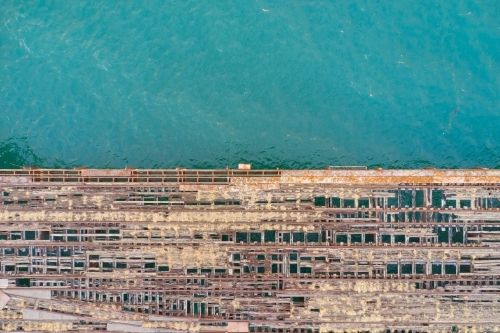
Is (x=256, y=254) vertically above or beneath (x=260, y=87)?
beneath

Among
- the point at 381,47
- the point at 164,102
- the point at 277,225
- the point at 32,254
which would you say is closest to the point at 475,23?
the point at 381,47

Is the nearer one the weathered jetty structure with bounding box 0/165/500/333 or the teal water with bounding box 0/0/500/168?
the weathered jetty structure with bounding box 0/165/500/333

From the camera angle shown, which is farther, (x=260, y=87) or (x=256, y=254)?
(x=260, y=87)

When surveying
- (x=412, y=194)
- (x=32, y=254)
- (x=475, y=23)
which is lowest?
(x=32, y=254)

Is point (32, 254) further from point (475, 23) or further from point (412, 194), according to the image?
point (475, 23)

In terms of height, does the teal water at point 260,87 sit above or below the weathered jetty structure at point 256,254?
above
